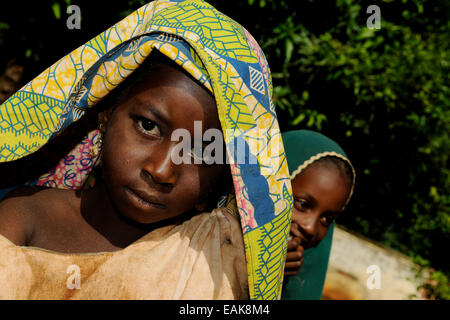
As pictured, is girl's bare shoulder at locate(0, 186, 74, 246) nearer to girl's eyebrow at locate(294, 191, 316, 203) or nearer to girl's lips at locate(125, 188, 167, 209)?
girl's lips at locate(125, 188, 167, 209)

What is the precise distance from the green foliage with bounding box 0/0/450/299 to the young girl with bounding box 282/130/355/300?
1.38m

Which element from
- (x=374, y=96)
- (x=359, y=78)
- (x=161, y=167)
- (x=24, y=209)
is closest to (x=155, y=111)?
(x=161, y=167)

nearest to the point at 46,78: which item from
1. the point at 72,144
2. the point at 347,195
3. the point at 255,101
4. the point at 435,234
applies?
the point at 72,144

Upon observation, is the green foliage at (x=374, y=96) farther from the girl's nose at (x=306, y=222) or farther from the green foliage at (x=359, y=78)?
the girl's nose at (x=306, y=222)

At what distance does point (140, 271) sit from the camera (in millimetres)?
1347

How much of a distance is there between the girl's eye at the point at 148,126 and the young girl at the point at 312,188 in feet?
3.32

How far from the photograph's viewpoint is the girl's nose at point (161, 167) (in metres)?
1.28

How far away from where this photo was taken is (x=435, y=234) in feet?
17.0

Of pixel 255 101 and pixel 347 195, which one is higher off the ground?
pixel 255 101

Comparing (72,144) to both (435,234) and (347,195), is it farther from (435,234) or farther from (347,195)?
(435,234)

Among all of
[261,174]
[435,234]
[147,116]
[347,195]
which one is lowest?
[435,234]

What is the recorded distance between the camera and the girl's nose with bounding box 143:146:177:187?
4.19ft

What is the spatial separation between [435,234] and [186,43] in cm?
491

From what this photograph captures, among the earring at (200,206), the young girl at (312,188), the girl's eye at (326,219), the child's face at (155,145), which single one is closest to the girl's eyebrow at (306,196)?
the young girl at (312,188)
